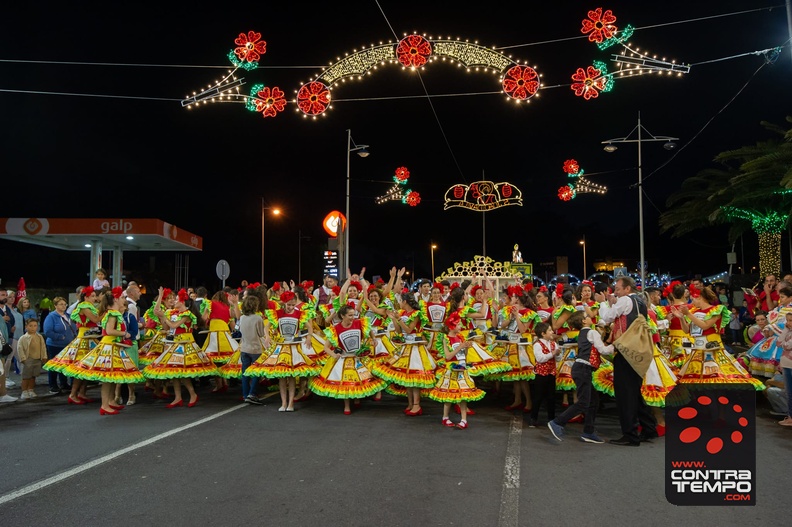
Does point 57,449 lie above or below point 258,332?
below

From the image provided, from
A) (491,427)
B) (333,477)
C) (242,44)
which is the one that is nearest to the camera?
(333,477)

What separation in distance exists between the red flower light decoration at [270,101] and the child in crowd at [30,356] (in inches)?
247

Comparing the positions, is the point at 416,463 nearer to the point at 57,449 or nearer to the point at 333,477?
the point at 333,477

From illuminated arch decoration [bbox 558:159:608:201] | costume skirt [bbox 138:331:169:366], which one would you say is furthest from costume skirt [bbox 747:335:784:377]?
illuminated arch decoration [bbox 558:159:608:201]

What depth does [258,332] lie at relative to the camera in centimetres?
902

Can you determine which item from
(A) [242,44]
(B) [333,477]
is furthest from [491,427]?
(A) [242,44]

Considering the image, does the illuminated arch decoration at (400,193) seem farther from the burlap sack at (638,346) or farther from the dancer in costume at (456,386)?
the burlap sack at (638,346)

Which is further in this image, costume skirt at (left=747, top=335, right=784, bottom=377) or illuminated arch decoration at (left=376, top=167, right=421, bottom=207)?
illuminated arch decoration at (left=376, top=167, right=421, bottom=207)

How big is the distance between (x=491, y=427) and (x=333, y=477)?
2895 millimetres

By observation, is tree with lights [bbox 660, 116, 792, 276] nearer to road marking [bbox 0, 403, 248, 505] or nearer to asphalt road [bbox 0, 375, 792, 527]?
asphalt road [bbox 0, 375, 792, 527]

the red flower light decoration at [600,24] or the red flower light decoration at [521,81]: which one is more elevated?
the red flower light decoration at [600,24]

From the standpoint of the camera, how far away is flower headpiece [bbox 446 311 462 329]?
8008mm

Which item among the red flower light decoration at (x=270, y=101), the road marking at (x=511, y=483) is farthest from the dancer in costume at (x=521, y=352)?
the red flower light decoration at (x=270, y=101)

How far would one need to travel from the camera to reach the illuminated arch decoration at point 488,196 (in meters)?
25.6
